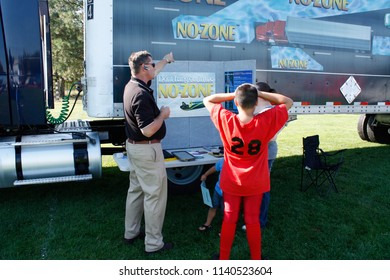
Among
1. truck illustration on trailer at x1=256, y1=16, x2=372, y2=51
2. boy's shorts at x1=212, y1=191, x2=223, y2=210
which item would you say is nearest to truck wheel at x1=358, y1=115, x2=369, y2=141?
truck illustration on trailer at x1=256, y1=16, x2=372, y2=51

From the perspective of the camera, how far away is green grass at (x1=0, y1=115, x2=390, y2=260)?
11.2 ft

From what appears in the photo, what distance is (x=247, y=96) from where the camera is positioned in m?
2.61

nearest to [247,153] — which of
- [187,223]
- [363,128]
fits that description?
[187,223]

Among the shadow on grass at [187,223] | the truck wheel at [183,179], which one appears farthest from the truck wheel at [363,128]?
the truck wheel at [183,179]

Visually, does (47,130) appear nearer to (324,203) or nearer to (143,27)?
(143,27)

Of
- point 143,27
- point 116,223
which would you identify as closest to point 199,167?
point 116,223

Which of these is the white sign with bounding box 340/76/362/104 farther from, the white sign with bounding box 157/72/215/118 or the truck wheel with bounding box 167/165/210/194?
the truck wheel with bounding box 167/165/210/194

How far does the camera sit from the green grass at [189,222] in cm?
340

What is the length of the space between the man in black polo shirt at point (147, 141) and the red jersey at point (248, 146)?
55 cm

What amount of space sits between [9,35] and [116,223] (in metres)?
2.50

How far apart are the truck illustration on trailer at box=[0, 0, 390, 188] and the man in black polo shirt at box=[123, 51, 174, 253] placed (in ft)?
1.74

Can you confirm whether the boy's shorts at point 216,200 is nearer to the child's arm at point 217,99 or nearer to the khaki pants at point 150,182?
the khaki pants at point 150,182

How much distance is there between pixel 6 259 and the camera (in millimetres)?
3250

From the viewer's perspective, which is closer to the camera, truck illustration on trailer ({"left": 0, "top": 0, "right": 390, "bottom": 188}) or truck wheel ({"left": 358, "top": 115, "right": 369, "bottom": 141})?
truck illustration on trailer ({"left": 0, "top": 0, "right": 390, "bottom": 188})
